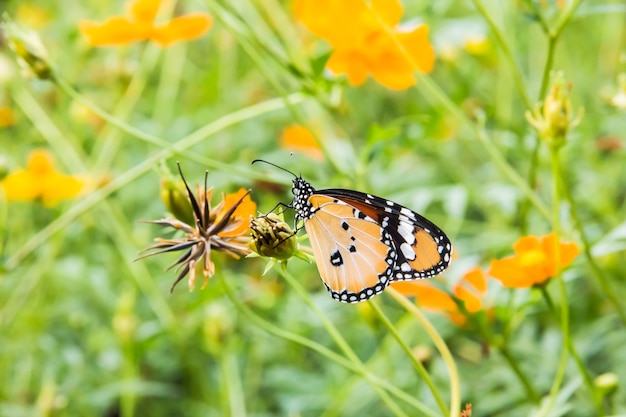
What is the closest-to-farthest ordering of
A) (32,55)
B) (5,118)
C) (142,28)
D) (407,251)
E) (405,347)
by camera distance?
(405,347)
(407,251)
(32,55)
(142,28)
(5,118)

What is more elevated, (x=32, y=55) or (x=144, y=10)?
(x=144, y=10)

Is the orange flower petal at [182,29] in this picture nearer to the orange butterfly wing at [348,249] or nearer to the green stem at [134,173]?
the green stem at [134,173]

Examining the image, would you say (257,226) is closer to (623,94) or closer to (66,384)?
(623,94)

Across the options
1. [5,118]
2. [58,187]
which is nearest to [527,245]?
[58,187]

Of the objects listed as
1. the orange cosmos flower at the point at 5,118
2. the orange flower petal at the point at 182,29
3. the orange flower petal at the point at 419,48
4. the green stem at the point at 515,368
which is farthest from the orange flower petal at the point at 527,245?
the orange cosmos flower at the point at 5,118

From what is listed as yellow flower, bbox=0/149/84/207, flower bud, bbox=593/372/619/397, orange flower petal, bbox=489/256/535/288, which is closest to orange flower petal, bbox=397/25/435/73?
orange flower petal, bbox=489/256/535/288

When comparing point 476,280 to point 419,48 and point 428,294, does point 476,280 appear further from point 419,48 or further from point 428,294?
point 419,48

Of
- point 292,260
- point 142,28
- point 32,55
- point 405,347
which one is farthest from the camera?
point 292,260
